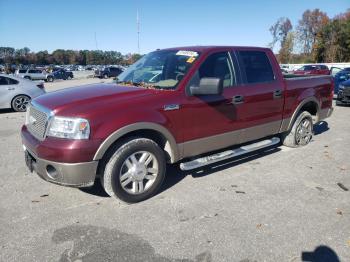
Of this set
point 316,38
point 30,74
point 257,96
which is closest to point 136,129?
point 257,96

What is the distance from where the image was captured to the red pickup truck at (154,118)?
3480 mm

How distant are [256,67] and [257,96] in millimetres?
535

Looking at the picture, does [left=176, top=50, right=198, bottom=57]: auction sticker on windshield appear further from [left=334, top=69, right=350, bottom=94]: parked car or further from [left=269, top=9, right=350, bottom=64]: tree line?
[left=269, top=9, right=350, bottom=64]: tree line

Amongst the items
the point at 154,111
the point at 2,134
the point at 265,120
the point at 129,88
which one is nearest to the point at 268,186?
the point at 265,120

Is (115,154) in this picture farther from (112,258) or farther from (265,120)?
(265,120)

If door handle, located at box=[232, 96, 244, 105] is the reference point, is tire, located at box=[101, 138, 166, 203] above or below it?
below

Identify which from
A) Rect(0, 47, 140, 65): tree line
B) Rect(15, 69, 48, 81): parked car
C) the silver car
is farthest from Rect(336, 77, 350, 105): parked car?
Rect(0, 47, 140, 65): tree line

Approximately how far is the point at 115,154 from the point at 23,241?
4.20 ft

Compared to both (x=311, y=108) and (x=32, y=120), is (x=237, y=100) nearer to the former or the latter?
(x=311, y=108)

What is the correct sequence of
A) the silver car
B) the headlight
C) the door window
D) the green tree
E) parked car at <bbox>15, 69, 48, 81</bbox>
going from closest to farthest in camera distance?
the headlight, the door window, the silver car, parked car at <bbox>15, 69, 48, 81</bbox>, the green tree

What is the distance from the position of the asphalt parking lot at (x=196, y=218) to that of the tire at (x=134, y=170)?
176mm

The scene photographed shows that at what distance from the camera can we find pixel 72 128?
340cm

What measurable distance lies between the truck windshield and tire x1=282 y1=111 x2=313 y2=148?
2823 millimetres

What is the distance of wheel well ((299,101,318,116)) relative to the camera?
6309 mm
